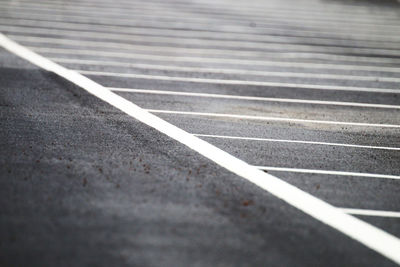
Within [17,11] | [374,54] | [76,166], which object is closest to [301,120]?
[76,166]

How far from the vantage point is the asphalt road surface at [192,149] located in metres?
5.27

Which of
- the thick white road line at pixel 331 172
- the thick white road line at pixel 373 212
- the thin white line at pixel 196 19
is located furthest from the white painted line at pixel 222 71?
the thick white road line at pixel 373 212

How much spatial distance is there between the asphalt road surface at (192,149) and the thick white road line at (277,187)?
5 cm

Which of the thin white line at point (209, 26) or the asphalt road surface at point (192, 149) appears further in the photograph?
the thin white line at point (209, 26)

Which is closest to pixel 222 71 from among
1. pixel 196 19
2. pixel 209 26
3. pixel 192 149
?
pixel 192 149

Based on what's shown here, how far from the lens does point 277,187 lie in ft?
22.1

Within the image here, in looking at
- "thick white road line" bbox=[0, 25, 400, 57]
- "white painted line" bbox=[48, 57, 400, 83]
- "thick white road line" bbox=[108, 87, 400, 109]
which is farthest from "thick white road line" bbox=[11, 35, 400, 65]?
"thick white road line" bbox=[108, 87, 400, 109]

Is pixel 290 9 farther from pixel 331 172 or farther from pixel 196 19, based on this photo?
pixel 331 172

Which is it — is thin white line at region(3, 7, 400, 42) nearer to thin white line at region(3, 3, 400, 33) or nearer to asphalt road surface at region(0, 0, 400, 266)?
thin white line at region(3, 3, 400, 33)

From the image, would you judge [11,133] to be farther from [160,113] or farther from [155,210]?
[155,210]

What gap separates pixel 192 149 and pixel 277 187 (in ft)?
4.79

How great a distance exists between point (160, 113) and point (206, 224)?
4.04 metres

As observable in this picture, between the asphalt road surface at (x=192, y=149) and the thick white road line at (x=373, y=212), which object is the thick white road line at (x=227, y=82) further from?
the thick white road line at (x=373, y=212)

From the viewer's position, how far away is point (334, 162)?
7781 mm
